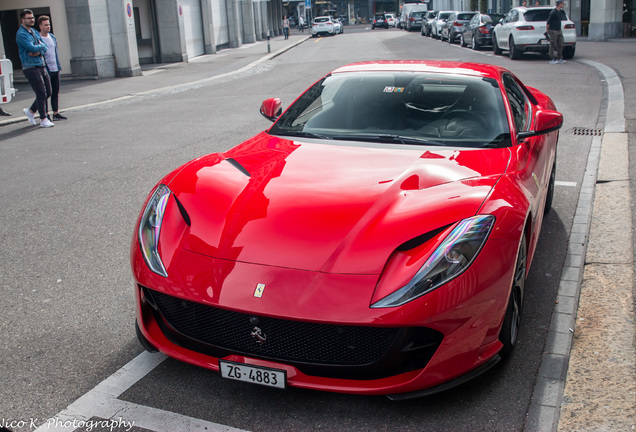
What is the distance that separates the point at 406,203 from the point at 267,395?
112 cm

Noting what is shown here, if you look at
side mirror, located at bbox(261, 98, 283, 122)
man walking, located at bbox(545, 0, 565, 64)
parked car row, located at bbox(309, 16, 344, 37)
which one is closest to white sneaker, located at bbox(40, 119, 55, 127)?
side mirror, located at bbox(261, 98, 283, 122)

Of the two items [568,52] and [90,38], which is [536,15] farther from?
[90,38]

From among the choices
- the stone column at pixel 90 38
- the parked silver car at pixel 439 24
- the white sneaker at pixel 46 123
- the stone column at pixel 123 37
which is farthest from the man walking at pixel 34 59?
the parked silver car at pixel 439 24

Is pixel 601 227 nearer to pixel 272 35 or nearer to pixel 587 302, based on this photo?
pixel 587 302

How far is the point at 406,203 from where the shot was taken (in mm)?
3217

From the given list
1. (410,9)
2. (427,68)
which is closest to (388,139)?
(427,68)

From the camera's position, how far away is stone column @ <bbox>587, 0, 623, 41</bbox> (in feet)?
105

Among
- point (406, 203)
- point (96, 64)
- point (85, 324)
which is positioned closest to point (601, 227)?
point (406, 203)

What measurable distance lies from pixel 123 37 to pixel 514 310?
71.7ft

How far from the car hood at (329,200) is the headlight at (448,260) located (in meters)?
0.09

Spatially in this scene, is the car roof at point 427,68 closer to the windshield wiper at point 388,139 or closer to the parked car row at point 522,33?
the windshield wiper at point 388,139

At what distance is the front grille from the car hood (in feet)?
0.85

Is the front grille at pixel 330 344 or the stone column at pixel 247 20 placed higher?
the stone column at pixel 247 20

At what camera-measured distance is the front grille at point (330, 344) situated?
9.16ft
